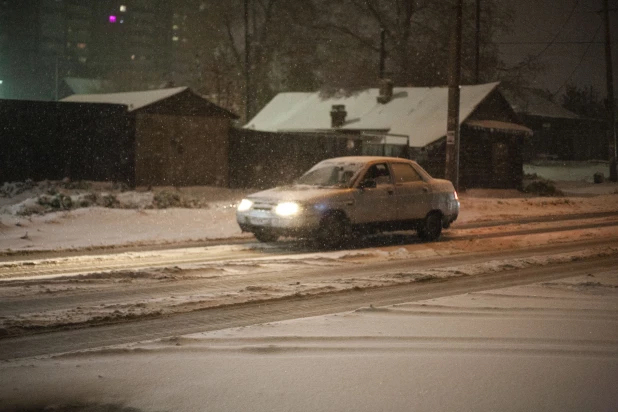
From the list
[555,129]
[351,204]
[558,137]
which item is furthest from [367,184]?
[558,137]

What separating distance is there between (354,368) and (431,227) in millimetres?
10151

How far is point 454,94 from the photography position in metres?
23.2

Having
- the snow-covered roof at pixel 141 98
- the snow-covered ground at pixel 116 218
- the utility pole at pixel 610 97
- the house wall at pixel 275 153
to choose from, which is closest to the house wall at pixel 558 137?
the utility pole at pixel 610 97

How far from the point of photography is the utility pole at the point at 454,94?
23.0 meters

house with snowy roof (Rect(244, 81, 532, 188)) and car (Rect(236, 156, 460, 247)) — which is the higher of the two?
house with snowy roof (Rect(244, 81, 532, 188))

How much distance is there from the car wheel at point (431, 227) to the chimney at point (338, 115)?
78.8 feet

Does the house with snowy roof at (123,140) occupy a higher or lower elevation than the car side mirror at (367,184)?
higher

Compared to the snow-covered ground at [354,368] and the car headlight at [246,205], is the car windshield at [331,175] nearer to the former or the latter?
the car headlight at [246,205]

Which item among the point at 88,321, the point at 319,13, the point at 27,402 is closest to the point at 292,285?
the point at 88,321

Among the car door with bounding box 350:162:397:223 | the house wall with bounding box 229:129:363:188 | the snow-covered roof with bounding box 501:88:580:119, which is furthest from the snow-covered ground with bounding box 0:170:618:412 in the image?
the snow-covered roof with bounding box 501:88:580:119

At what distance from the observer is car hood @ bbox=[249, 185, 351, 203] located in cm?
1381

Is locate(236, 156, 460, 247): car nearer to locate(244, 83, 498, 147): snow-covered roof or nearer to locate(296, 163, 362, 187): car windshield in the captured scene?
locate(296, 163, 362, 187): car windshield

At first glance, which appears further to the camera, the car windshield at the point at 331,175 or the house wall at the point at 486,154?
the house wall at the point at 486,154

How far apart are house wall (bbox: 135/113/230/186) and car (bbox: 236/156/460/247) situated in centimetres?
1476
